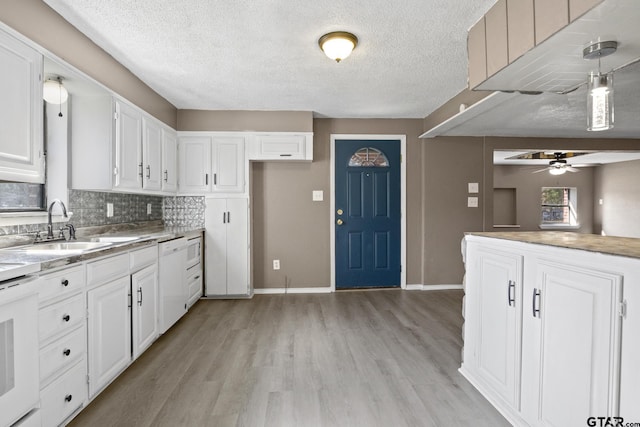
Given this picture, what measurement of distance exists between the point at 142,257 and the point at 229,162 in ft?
6.11

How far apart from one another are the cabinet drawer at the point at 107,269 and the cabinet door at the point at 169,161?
1524 millimetres

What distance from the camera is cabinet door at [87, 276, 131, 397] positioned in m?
1.83

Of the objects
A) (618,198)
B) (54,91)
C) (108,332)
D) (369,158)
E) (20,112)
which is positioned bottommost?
(108,332)

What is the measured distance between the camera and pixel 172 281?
9.80 ft

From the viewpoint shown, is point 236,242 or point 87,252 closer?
point 87,252

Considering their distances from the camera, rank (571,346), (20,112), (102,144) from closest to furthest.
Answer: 1. (571,346)
2. (20,112)
3. (102,144)

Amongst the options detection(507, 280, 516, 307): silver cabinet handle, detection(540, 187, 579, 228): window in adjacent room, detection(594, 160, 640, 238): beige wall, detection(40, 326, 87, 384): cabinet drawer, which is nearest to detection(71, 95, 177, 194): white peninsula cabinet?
detection(40, 326, 87, 384): cabinet drawer

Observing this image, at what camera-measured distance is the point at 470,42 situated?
2143mm

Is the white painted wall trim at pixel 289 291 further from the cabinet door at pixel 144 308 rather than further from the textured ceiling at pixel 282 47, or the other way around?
the textured ceiling at pixel 282 47

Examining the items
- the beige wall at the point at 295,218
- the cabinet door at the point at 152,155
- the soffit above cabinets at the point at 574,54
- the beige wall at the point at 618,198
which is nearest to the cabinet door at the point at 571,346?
the soffit above cabinets at the point at 574,54

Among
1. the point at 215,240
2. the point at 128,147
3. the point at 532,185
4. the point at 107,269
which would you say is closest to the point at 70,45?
the point at 128,147

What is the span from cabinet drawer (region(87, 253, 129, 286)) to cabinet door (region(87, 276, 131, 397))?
44mm

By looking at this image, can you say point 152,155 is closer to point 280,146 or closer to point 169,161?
point 169,161

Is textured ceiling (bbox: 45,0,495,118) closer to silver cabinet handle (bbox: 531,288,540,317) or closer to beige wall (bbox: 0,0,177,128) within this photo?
beige wall (bbox: 0,0,177,128)
